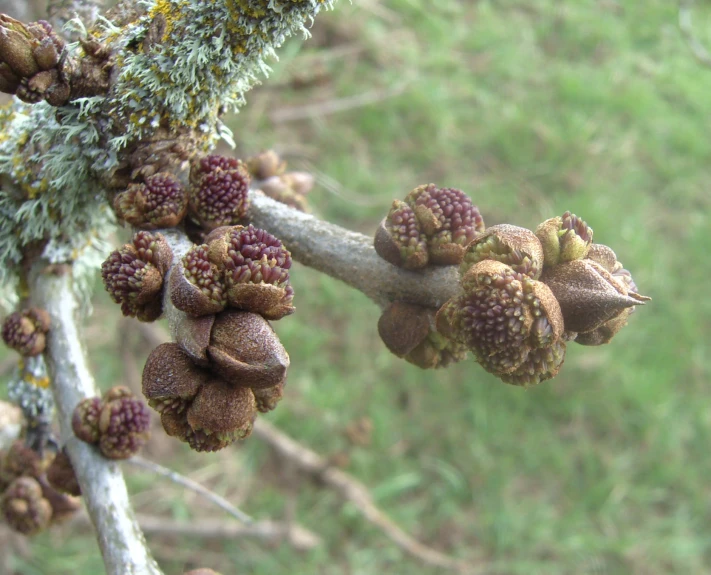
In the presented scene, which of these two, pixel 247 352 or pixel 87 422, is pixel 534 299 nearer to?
pixel 247 352

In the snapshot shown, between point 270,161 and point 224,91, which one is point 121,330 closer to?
point 270,161

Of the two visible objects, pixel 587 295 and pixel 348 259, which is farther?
pixel 348 259

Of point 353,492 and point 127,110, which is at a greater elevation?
point 127,110

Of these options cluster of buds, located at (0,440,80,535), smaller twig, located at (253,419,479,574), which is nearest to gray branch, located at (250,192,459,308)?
cluster of buds, located at (0,440,80,535)

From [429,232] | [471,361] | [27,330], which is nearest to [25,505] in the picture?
[27,330]

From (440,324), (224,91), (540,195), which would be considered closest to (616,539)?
(540,195)

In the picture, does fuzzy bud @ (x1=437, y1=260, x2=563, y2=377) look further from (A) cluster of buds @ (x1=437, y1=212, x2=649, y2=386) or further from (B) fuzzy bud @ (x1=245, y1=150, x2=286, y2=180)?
(B) fuzzy bud @ (x1=245, y1=150, x2=286, y2=180)
